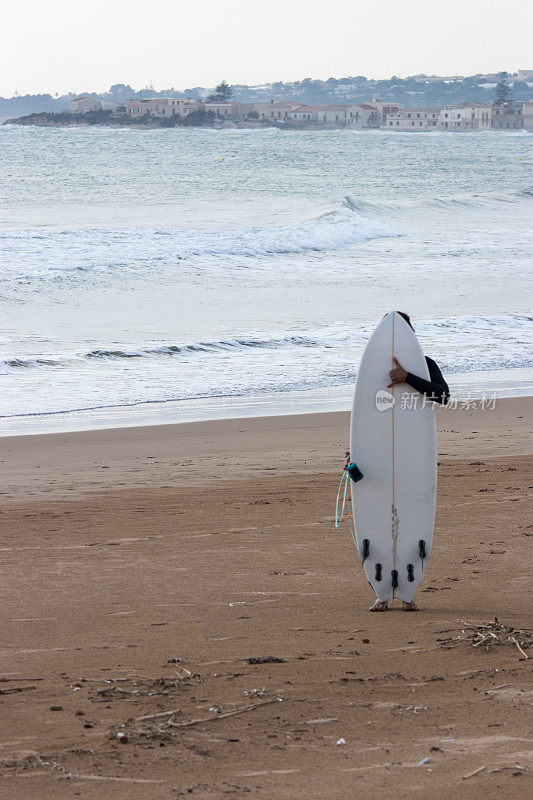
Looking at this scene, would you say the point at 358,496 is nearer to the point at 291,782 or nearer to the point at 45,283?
the point at 291,782

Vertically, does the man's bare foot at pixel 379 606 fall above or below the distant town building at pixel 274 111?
below

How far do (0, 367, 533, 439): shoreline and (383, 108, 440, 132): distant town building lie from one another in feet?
494

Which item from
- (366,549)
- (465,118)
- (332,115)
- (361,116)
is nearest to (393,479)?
(366,549)

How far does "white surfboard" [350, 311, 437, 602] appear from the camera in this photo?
4852mm

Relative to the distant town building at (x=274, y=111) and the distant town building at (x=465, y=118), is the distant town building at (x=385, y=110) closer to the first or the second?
the distant town building at (x=465, y=118)

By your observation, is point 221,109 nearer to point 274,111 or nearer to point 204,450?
point 274,111

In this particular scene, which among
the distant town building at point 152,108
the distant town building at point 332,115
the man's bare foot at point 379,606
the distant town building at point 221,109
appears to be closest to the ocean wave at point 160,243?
the man's bare foot at point 379,606

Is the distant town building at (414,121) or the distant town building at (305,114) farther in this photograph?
the distant town building at (414,121)

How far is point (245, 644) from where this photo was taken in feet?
14.0

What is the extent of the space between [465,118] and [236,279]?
145708mm

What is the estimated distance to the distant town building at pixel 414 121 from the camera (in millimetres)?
154125

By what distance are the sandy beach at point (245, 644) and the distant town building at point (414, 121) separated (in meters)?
156

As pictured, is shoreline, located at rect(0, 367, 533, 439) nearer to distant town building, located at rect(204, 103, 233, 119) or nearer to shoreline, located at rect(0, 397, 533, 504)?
shoreline, located at rect(0, 397, 533, 504)

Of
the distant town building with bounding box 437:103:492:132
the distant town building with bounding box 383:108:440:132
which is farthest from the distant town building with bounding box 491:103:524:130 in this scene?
the distant town building with bounding box 383:108:440:132
